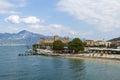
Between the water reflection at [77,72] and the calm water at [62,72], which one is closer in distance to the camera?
the calm water at [62,72]

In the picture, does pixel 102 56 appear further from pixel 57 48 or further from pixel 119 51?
pixel 57 48

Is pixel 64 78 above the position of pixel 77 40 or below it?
below

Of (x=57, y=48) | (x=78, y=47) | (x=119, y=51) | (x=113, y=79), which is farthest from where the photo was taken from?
(x=57, y=48)

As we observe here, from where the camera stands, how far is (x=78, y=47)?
130 metres

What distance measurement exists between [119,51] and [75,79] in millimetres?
68571

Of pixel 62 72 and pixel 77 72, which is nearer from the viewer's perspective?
pixel 77 72

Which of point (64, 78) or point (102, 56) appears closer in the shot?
point (64, 78)

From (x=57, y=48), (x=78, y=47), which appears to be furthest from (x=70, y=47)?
(x=57, y=48)

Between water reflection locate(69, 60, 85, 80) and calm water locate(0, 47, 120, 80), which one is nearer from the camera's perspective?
calm water locate(0, 47, 120, 80)

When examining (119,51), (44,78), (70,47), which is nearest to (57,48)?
(70,47)

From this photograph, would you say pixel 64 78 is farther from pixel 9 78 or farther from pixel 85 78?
pixel 9 78

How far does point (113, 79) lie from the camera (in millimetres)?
53656

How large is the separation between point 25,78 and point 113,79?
61.6 feet

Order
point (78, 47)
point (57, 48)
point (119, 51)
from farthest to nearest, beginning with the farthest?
point (57, 48) < point (78, 47) < point (119, 51)
